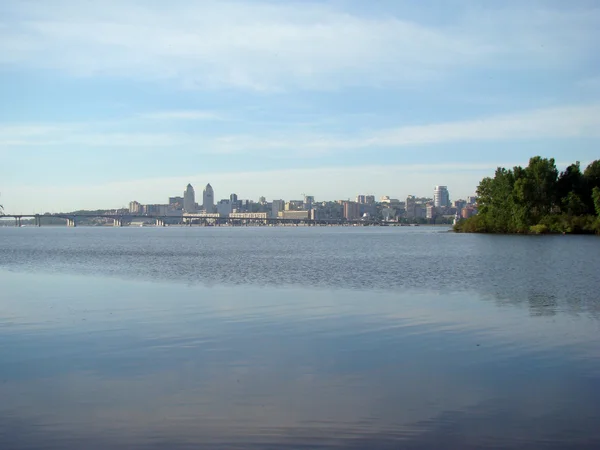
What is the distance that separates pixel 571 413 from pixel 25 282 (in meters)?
26.0

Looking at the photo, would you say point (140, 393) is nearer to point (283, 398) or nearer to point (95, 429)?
point (95, 429)

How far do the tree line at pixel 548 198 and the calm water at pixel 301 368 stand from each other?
7058cm

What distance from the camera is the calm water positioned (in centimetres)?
882

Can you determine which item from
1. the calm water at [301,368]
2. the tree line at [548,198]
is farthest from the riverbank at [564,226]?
the calm water at [301,368]

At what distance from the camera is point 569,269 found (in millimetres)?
35000

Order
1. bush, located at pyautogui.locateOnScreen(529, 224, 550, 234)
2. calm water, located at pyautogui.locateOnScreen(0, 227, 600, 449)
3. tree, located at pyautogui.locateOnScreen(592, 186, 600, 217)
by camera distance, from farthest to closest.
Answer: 1. bush, located at pyautogui.locateOnScreen(529, 224, 550, 234)
2. tree, located at pyautogui.locateOnScreen(592, 186, 600, 217)
3. calm water, located at pyautogui.locateOnScreen(0, 227, 600, 449)

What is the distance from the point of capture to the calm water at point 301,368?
882 cm

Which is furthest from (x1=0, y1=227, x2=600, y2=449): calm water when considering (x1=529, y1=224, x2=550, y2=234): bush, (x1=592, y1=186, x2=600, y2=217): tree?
(x1=529, y1=224, x2=550, y2=234): bush

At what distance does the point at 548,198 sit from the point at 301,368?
90.4 metres

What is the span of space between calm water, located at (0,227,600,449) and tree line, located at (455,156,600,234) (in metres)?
70.6

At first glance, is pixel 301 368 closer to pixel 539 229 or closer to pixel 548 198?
pixel 539 229

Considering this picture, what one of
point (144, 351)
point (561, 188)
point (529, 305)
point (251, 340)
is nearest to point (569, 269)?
point (529, 305)

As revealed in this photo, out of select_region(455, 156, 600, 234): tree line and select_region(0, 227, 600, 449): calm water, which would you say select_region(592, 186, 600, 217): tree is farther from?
select_region(0, 227, 600, 449): calm water

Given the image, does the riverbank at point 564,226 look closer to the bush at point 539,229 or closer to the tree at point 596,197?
the bush at point 539,229
